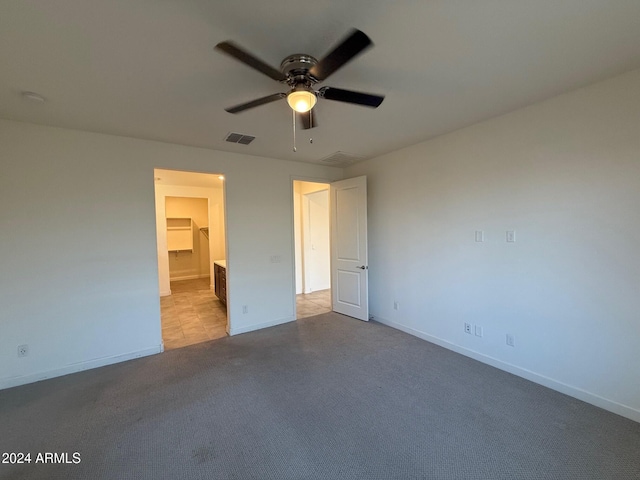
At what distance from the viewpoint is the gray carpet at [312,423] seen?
5.56 ft

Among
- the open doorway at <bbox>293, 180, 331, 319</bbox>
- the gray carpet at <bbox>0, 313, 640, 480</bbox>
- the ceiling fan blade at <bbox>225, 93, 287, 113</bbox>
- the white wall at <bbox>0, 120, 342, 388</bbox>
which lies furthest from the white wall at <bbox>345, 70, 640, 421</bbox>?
the white wall at <bbox>0, 120, 342, 388</bbox>

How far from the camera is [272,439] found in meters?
1.94

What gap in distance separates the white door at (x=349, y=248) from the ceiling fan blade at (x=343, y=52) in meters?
2.84

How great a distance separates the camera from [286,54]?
176 centimetres

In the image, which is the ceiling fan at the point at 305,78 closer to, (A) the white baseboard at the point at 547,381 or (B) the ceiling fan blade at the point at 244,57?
(B) the ceiling fan blade at the point at 244,57

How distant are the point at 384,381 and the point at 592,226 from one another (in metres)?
2.31

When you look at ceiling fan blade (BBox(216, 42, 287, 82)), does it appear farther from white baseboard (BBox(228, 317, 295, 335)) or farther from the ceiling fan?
white baseboard (BBox(228, 317, 295, 335))

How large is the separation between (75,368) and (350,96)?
3.93m

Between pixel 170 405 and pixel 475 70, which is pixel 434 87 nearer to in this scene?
pixel 475 70

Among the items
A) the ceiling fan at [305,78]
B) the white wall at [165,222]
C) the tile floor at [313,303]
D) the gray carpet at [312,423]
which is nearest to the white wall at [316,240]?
the tile floor at [313,303]

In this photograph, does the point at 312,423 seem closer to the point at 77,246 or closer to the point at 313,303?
the point at 77,246

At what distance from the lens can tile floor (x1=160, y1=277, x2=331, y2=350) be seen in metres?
3.95

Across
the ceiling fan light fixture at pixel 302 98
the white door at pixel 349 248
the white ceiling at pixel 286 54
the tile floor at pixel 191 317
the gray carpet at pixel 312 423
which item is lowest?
the tile floor at pixel 191 317

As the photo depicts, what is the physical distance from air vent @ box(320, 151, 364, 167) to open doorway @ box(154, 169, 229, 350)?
1795 millimetres
